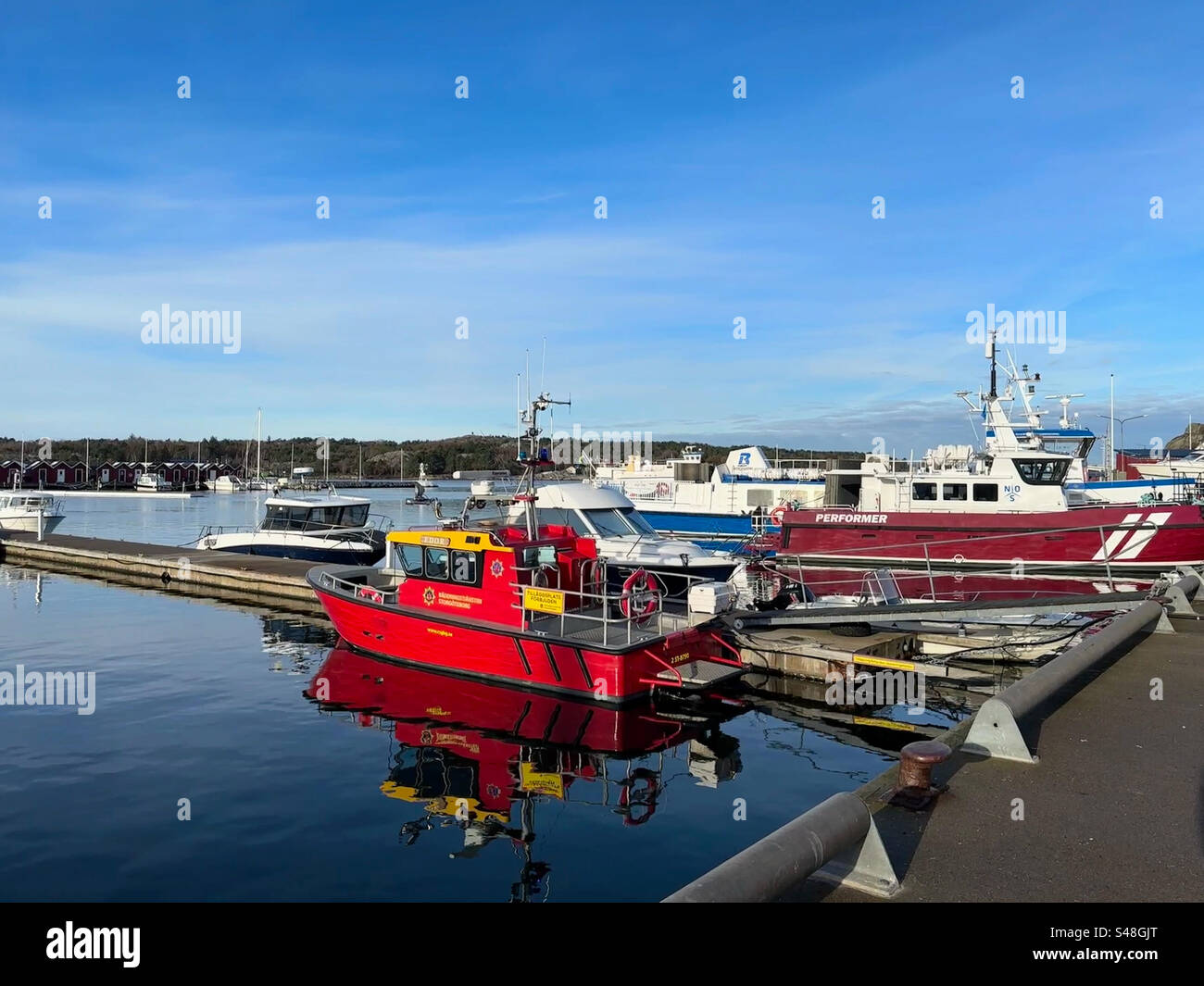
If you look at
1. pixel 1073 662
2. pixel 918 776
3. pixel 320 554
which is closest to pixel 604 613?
pixel 1073 662

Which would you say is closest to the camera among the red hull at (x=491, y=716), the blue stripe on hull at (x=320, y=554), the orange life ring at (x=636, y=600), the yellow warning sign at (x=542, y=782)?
the yellow warning sign at (x=542, y=782)

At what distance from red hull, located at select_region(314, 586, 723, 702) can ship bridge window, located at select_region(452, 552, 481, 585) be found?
671 mm

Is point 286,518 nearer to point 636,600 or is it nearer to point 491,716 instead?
point 491,716

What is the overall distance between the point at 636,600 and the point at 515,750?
3.37m

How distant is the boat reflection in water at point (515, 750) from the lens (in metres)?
8.90

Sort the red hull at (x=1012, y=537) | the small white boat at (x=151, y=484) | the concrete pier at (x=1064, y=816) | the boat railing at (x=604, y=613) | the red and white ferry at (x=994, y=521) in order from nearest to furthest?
1. the concrete pier at (x=1064, y=816)
2. the boat railing at (x=604, y=613)
3. the red hull at (x=1012, y=537)
4. the red and white ferry at (x=994, y=521)
5. the small white boat at (x=151, y=484)

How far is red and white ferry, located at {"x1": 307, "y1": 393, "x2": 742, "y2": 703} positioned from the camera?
1255 cm

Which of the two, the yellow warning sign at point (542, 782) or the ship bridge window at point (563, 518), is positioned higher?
the ship bridge window at point (563, 518)

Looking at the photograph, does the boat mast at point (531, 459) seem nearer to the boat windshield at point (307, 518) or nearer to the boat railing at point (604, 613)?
the boat railing at point (604, 613)

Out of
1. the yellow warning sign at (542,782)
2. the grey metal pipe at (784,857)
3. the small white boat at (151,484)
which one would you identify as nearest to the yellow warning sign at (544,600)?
the yellow warning sign at (542,782)

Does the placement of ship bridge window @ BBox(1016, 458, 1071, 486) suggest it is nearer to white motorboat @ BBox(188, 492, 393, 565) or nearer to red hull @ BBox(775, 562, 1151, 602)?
red hull @ BBox(775, 562, 1151, 602)

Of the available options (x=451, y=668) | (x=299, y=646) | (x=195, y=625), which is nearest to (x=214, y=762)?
(x=451, y=668)

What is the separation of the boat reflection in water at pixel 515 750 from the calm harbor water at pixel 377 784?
4 cm
